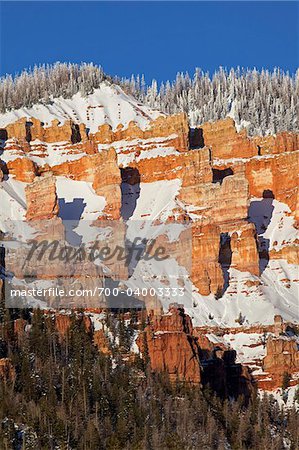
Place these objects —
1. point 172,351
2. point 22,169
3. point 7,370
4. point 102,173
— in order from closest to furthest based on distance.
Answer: point 7,370 < point 172,351 < point 102,173 < point 22,169

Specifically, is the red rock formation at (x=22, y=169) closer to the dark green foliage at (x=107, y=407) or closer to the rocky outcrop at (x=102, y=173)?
the rocky outcrop at (x=102, y=173)

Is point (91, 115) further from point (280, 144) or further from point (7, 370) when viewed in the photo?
point (7, 370)

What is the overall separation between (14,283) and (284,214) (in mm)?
39193

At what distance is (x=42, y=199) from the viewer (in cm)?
16550

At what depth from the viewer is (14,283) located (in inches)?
5605

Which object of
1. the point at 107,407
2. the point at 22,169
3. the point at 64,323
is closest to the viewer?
the point at 107,407

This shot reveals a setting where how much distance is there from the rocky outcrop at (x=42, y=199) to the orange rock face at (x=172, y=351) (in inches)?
1400

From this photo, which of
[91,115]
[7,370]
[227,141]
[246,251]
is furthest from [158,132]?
[7,370]

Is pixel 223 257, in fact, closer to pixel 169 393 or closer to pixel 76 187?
pixel 76 187

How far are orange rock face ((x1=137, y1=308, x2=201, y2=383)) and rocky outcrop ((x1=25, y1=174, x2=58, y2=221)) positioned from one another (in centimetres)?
3556

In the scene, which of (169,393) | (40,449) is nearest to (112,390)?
(169,393)

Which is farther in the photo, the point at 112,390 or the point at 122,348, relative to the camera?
the point at 122,348

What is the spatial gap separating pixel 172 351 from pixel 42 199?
138ft

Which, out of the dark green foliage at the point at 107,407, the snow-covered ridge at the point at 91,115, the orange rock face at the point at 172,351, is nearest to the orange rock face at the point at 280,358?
the dark green foliage at the point at 107,407
